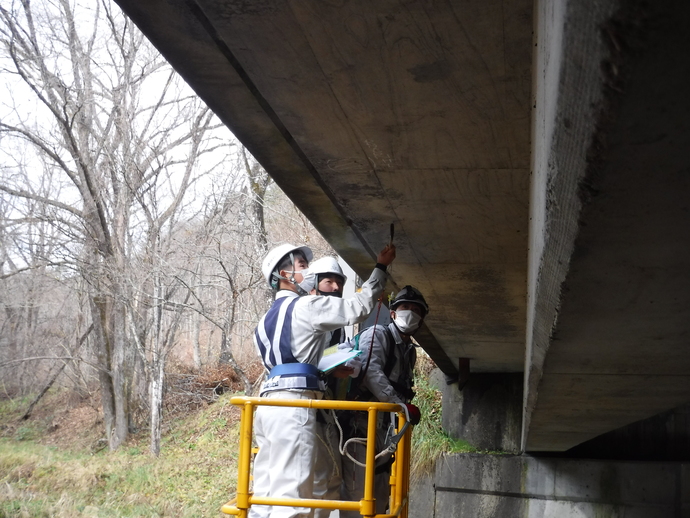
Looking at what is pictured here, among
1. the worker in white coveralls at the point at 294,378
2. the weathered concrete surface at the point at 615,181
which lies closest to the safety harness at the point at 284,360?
the worker in white coveralls at the point at 294,378

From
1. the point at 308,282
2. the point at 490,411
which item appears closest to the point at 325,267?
the point at 308,282

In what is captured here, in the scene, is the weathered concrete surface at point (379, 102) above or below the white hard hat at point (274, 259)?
above

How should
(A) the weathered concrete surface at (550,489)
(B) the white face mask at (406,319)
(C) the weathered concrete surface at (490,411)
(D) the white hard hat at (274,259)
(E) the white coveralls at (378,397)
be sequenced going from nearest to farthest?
(D) the white hard hat at (274,259), (E) the white coveralls at (378,397), (B) the white face mask at (406,319), (A) the weathered concrete surface at (550,489), (C) the weathered concrete surface at (490,411)

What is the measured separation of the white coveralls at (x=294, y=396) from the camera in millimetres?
3951

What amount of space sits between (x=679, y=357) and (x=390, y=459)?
287cm

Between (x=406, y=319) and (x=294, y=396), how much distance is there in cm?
140

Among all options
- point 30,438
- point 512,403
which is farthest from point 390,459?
point 30,438

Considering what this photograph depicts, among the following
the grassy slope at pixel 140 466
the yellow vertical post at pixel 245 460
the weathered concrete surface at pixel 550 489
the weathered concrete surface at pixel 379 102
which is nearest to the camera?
the weathered concrete surface at pixel 379 102

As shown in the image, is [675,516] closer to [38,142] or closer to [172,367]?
[172,367]

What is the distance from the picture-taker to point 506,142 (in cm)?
294

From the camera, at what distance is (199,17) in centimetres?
230

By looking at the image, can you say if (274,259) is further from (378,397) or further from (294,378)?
(378,397)

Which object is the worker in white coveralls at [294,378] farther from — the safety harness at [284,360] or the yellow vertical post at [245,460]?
the yellow vertical post at [245,460]

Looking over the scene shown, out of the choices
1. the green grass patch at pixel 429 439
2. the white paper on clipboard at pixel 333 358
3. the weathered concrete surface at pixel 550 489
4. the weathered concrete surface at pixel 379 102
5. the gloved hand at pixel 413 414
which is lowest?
the weathered concrete surface at pixel 550 489
